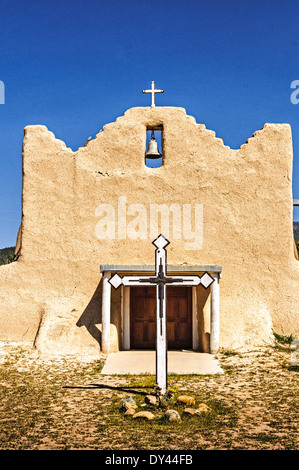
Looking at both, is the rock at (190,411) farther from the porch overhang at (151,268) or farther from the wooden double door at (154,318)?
the wooden double door at (154,318)

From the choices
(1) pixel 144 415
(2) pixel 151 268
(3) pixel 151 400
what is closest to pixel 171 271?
(2) pixel 151 268

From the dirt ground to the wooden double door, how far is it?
1.77m

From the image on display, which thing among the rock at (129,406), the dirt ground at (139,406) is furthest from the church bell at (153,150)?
the rock at (129,406)

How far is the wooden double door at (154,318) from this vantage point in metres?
13.3

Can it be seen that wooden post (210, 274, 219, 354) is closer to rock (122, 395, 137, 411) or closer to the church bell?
the church bell

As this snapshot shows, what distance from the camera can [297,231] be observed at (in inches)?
3324

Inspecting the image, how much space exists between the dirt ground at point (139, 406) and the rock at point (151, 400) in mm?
118

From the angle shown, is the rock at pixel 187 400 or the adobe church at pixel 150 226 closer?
the rock at pixel 187 400

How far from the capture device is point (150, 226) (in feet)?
43.9

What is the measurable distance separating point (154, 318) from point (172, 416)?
6.45m

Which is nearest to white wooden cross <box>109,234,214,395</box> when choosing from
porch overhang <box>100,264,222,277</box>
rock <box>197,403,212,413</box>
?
rock <box>197,403,212,413</box>
